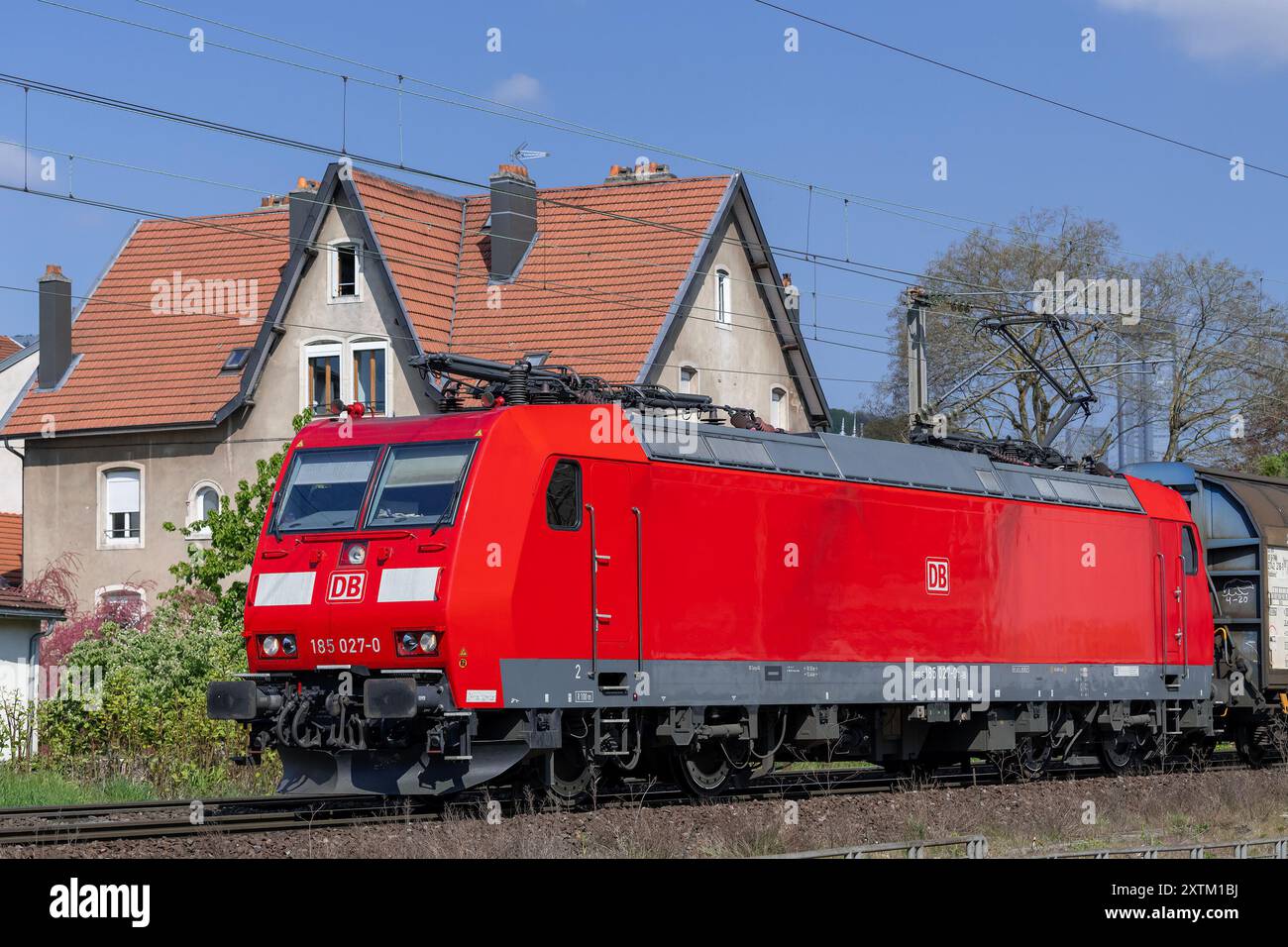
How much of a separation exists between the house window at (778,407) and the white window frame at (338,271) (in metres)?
10.0

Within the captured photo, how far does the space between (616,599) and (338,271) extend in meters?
24.0

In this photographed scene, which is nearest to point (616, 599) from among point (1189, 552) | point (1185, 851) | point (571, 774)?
point (571, 774)

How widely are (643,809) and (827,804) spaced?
2454mm

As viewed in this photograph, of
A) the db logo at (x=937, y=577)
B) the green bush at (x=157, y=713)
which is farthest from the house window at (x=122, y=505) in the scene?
the db logo at (x=937, y=577)

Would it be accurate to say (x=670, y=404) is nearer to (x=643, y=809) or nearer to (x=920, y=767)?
(x=643, y=809)

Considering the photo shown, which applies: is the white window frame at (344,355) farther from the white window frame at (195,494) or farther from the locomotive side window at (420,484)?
the locomotive side window at (420,484)

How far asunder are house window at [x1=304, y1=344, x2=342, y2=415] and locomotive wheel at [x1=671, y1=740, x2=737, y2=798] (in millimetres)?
21878

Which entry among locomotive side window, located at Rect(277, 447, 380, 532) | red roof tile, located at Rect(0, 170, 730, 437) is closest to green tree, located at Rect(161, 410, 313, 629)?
locomotive side window, located at Rect(277, 447, 380, 532)

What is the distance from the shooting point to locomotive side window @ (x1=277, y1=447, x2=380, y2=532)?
15992mm

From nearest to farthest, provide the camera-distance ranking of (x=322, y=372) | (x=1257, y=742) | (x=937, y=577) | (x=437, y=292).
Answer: (x=937, y=577), (x=1257, y=742), (x=322, y=372), (x=437, y=292)

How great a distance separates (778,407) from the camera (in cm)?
4188

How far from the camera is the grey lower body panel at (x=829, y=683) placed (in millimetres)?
15492

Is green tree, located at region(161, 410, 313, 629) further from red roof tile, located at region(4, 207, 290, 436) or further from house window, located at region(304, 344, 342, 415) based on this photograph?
red roof tile, located at region(4, 207, 290, 436)

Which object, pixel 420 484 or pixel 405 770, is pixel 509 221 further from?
pixel 405 770
